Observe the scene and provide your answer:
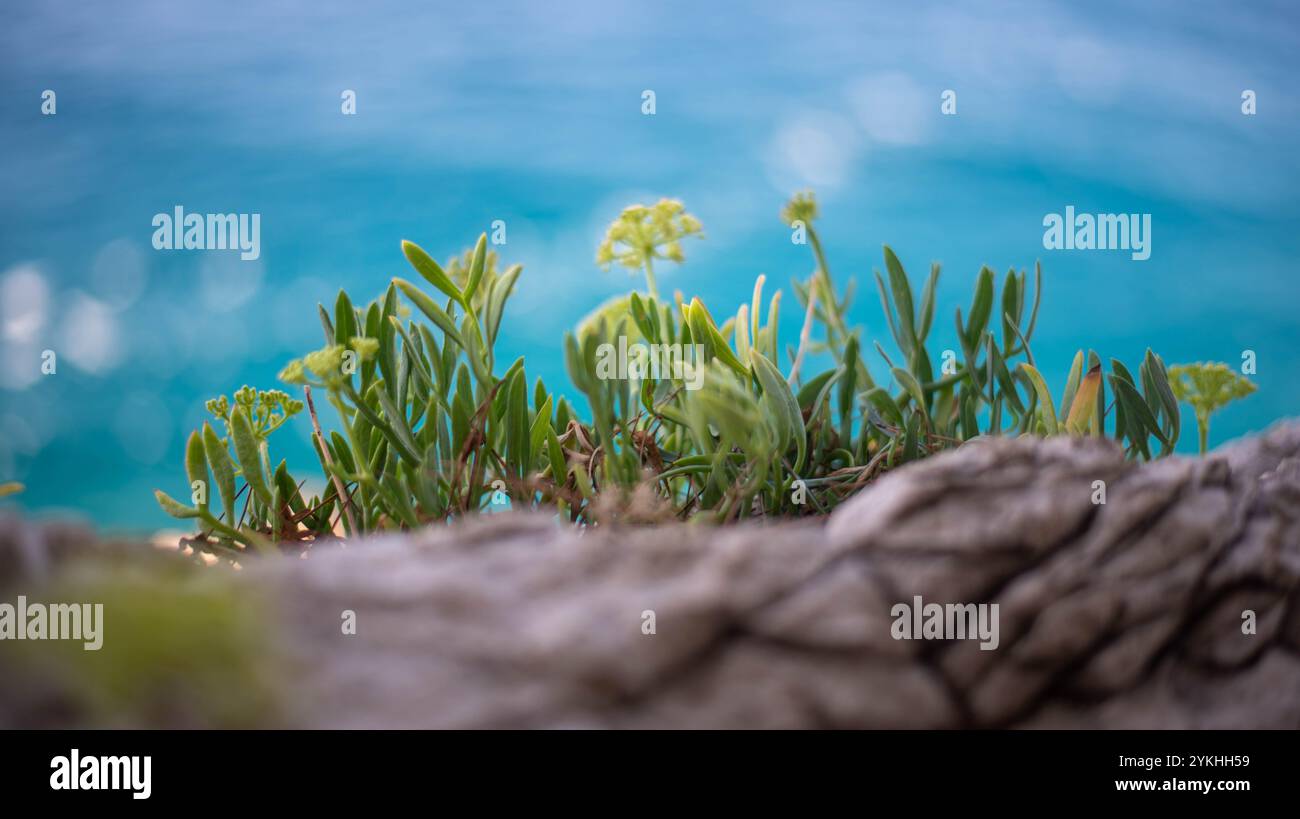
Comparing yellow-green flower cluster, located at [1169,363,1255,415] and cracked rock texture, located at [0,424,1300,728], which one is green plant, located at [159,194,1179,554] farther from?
cracked rock texture, located at [0,424,1300,728]

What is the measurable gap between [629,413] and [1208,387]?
82 centimetres

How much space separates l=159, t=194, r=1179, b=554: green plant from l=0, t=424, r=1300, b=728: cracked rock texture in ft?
1.13

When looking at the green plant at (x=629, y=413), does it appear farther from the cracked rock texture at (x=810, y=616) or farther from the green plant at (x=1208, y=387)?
the cracked rock texture at (x=810, y=616)

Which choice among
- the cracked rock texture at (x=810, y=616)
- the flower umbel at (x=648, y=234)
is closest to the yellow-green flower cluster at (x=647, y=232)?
the flower umbel at (x=648, y=234)

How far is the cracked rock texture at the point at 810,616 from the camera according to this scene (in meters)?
0.69

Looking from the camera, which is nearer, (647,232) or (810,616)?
(810,616)

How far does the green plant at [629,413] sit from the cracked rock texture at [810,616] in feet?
1.13

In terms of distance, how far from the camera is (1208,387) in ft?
4.27

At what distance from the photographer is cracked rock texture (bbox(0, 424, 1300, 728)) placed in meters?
0.69

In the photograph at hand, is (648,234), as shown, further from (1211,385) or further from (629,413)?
(1211,385)

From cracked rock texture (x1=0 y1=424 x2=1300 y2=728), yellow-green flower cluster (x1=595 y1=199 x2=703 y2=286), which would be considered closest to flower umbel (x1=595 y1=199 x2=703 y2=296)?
yellow-green flower cluster (x1=595 y1=199 x2=703 y2=286)

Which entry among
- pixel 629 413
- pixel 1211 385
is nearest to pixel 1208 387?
pixel 1211 385
